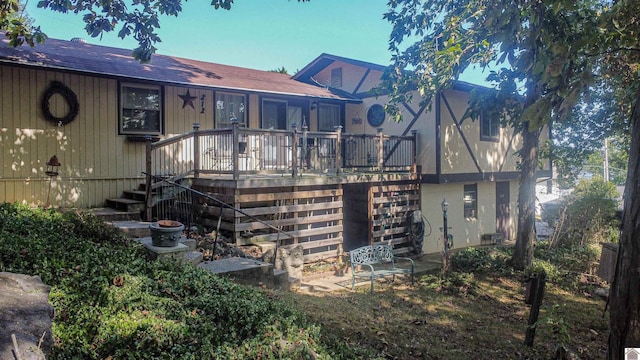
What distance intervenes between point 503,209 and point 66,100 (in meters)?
14.0

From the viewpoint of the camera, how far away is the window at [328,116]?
13945mm

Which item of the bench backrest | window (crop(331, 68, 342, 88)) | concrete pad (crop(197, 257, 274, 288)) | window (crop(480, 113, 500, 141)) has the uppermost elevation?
window (crop(331, 68, 342, 88))

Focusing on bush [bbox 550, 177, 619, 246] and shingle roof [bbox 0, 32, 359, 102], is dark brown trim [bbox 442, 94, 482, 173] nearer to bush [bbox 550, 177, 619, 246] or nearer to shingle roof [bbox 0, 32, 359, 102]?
bush [bbox 550, 177, 619, 246]

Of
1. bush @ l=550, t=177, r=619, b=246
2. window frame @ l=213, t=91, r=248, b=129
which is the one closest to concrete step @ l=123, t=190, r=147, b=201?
window frame @ l=213, t=91, r=248, b=129

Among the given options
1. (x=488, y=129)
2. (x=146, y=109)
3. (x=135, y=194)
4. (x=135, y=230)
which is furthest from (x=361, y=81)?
(x=135, y=230)

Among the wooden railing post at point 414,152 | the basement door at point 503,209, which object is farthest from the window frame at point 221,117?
the basement door at point 503,209

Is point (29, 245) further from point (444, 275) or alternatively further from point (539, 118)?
point (444, 275)

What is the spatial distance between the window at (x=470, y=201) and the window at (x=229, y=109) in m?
7.55

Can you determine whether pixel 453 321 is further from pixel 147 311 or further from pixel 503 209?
pixel 503 209

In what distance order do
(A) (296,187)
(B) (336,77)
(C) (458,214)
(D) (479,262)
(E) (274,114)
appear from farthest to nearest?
1. (B) (336,77)
2. (C) (458,214)
3. (E) (274,114)
4. (D) (479,262)
5. (A) (296,187)

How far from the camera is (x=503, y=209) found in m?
15.3

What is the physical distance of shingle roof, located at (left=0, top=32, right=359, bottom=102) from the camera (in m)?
8.86

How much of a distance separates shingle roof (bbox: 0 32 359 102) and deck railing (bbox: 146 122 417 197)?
152 cm

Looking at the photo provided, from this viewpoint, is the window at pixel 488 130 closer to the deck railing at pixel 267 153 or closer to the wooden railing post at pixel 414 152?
the wooden railing post at pixel 414 152
